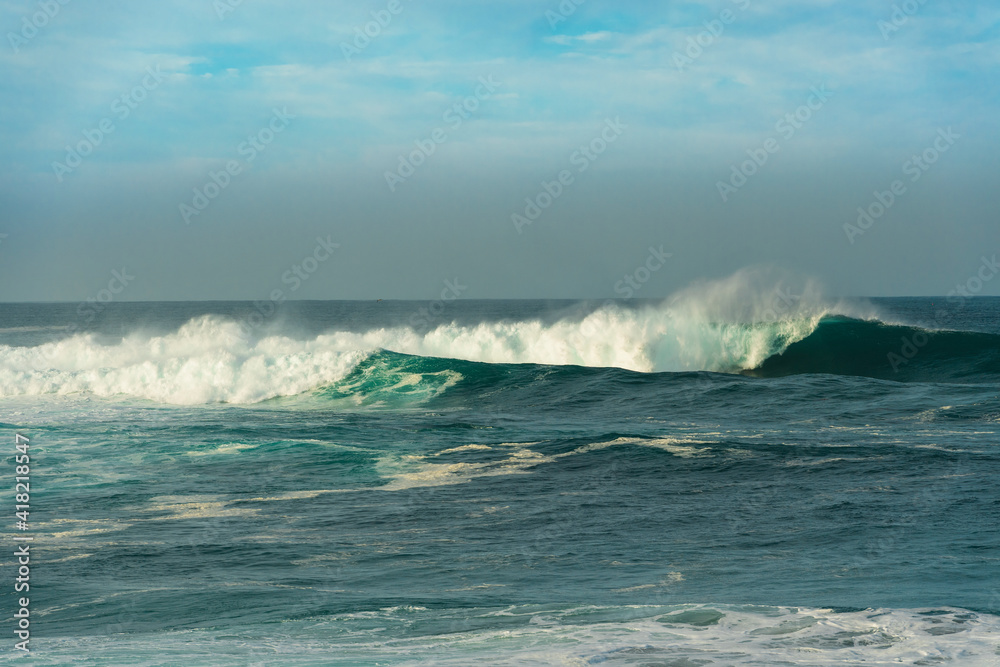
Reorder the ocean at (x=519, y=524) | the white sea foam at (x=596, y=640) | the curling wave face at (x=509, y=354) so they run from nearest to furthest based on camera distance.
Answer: the white sea foam at (x=596, y=640) < the ocean at (x=519, y=524) < the curling wave face at (x=509, y=354)

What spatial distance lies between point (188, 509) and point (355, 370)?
1547 cm

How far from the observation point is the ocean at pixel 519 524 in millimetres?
6145

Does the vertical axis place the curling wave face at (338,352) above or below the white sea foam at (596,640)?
Result: above

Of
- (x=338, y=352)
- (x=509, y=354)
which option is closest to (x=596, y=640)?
(x=338, y=352)

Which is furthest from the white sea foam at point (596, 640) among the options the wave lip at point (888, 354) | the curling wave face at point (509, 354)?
the wave lip at point (888, 354)

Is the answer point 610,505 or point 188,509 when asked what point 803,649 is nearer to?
point 610,505

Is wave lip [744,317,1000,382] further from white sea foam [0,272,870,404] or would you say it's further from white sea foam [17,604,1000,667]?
white sea foam [17,604,1000,667]

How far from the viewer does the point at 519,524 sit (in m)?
9.76

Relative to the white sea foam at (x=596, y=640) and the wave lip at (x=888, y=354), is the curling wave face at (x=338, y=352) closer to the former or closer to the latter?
the wave lip at (x=888, y=354)

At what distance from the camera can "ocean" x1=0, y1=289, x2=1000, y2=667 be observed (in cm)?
614

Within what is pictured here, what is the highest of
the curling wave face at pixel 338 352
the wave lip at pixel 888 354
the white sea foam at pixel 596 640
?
the curling wave face at pixel 338 352

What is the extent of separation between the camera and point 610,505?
1065 centimetres

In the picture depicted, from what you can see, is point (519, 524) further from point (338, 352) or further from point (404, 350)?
point (404, 350)

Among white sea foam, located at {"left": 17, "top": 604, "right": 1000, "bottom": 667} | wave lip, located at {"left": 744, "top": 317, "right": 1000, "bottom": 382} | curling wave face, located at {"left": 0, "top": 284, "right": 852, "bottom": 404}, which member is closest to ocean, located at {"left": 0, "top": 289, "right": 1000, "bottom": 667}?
white sea foam, located at {"left": 17, "top": 604, "right": 1000, "bottom": 667}
